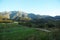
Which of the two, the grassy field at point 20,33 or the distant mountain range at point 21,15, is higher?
the distant mountain range at point 21,15

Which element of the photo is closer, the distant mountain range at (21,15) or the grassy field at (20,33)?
the grassy field at (20,33)

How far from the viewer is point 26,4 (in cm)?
368

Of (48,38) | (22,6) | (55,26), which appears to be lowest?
(48,38)

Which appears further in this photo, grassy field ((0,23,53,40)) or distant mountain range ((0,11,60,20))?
distant mountain range ((0,11,60,20))

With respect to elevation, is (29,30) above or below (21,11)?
below

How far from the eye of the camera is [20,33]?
3.47m

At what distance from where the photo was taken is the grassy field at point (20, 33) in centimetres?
340

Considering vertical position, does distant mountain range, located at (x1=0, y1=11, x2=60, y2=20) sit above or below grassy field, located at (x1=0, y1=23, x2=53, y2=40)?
above

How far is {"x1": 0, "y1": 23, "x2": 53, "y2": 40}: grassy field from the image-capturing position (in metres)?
3.40

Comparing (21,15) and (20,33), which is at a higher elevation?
(21,15)

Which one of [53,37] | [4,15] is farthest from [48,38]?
[4,15]

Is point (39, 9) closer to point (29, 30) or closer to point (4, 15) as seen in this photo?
point (29, 30)

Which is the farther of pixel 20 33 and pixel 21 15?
pixel 21 15

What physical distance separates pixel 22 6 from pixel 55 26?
1031 mm
